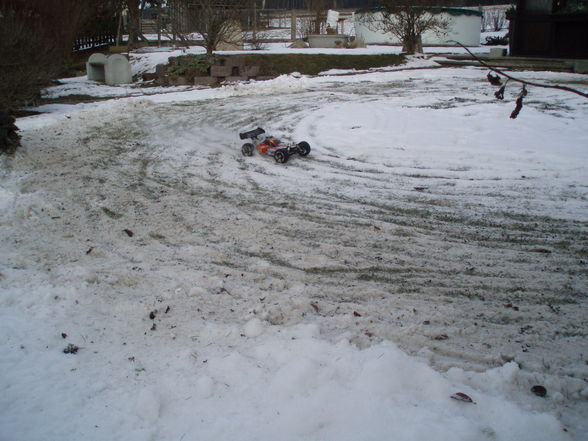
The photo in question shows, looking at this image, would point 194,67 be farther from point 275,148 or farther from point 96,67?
point 275,148

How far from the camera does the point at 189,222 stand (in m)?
5.20

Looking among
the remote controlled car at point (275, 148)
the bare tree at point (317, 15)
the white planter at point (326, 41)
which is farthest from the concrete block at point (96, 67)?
the bare tree at point (317, 15)

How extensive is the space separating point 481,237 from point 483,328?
164 cm

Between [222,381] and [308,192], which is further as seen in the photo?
[308,192]

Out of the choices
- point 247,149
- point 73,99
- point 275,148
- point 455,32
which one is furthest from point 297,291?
point 455,32

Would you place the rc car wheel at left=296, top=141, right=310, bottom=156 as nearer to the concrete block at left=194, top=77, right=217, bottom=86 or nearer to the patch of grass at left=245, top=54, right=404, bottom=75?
the concrete block at left=194, top=77, right=217, bottom=86

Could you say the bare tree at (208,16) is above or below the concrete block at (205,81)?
above

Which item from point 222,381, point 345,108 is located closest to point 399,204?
point 222,381

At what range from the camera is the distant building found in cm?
2395

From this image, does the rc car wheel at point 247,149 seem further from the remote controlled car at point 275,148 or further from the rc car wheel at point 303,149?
the rc car wheel at point 303,149

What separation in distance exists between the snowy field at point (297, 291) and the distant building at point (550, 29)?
1973cm

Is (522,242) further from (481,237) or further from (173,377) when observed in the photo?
(173,377)

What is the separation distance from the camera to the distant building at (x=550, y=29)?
78.6ft

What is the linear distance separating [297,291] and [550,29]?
26.4m
